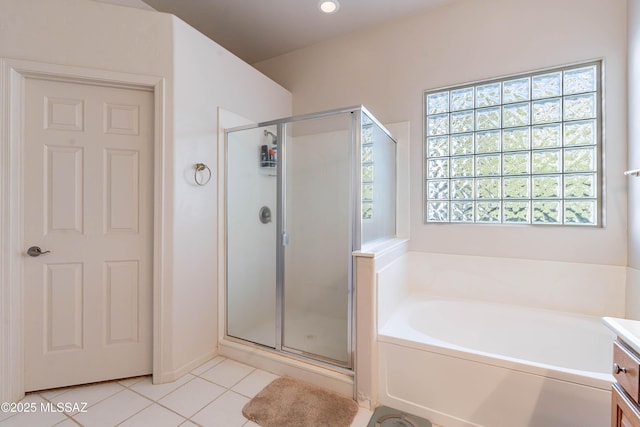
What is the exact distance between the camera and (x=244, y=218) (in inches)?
95.3

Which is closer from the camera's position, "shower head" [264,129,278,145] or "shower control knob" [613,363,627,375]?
"shower control knob" [613,363,627,375]

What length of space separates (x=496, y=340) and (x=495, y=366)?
2.21ft

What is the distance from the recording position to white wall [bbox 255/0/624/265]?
1.83 meters

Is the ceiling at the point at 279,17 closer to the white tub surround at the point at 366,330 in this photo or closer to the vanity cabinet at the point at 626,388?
the white tub surround at the point at 366,330

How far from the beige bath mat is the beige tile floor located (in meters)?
0.06

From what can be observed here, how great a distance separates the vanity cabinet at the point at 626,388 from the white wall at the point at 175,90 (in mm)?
2248

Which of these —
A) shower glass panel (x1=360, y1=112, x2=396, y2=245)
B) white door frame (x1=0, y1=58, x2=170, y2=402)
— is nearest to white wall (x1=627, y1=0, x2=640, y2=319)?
shower glass panel (x1=360, y1=112, x2=396, y2=245)

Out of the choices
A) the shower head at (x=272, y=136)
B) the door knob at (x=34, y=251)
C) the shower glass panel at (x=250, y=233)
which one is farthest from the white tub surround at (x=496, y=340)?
the door knob at (x=34, y=251)

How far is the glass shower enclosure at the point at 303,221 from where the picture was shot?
1924 millimetres

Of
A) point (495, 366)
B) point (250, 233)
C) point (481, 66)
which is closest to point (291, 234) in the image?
point (250, 233)

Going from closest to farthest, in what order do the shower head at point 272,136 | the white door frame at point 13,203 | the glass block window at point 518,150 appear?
1. the white door frame at point 13,203
2. the glass block window at point 518,150
3. the shower head at point 272,136

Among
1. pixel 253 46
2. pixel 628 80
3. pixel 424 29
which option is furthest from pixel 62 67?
pixel 628 80

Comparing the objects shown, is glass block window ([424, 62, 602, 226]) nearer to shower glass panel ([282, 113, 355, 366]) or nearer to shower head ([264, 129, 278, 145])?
shower glass panel ([282, 113, 355, 366])

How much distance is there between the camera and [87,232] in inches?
71.4
